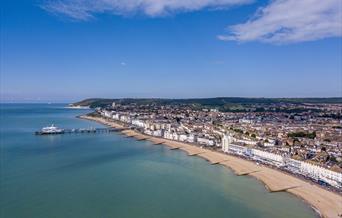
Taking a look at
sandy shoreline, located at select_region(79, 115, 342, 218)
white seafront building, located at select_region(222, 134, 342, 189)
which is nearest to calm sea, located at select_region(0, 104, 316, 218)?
sandy shoreline, located at select_region(79, 115, 342, 218)

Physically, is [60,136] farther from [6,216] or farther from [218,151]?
[6,216]

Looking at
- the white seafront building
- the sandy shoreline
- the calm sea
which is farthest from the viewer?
the white seafront building

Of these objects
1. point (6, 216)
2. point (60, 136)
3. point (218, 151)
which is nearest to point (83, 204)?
point (6, 216)

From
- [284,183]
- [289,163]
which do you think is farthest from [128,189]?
[289,163]

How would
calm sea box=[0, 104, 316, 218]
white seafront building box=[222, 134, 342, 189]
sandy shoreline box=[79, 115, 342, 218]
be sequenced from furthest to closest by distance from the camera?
white seafront building box=[222, 134, 342, 189] < sandy shoreline box=[79, 115, 342, 218] < calm sea box=[0, 104, 316, 218]

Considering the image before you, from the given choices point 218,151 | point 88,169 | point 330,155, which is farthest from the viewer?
point 218,151

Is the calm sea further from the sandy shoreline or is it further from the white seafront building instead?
the white seafront building

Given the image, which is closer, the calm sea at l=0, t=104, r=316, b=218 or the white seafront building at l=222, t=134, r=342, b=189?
the calm sea at l=0, t=104, r=316, b=218

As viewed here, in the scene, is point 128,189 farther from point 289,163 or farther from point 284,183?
point 289,163
